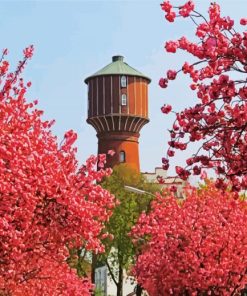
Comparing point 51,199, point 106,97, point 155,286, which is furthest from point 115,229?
point 51,199

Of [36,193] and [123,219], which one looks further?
[123,219]

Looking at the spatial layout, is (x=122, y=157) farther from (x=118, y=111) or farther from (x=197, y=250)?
(x=197, y=250)

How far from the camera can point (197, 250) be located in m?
27.3

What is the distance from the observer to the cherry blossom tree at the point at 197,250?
87.9 ft

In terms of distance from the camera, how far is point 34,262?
19688 millimetres

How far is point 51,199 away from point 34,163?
88cm

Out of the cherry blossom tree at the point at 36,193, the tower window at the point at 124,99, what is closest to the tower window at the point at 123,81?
the tower window at the point at 124,99

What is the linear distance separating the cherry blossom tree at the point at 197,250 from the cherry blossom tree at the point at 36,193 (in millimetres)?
9012

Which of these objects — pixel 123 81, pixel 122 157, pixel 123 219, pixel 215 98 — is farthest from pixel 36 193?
pixel 123 81

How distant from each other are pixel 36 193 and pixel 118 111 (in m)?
73.0

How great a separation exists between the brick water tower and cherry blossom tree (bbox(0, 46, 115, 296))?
227ft

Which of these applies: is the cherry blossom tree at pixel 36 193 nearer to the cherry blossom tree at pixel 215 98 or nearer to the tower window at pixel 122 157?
the cherry blossom tree at pixel 215 98

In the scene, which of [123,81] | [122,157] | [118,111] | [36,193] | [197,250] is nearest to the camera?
[36,193]

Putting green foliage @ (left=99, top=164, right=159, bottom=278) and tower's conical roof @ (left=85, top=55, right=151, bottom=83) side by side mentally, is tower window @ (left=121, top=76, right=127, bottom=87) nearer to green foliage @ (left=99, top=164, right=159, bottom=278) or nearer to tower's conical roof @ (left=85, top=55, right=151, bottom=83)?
tower's conical roof @ (left=85, top=55, right=151, bottom=83)
